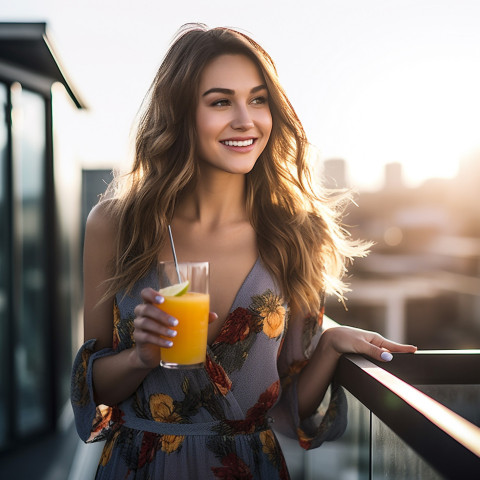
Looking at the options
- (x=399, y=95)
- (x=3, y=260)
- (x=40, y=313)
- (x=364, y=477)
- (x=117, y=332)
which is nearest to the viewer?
(x=364, y=477)

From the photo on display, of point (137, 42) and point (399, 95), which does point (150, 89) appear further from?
point (399, 95)

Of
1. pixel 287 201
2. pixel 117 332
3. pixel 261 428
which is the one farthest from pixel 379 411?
pixel 287 201

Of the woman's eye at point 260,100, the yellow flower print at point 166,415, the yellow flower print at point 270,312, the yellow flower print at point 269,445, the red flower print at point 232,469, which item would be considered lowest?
the red flower print at point 232,469

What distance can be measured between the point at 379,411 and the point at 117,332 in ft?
2.58

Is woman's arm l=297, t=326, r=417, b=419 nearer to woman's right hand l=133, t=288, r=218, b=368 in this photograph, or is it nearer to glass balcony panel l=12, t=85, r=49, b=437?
woman's right hand l=133, t=288, r=218, b=368

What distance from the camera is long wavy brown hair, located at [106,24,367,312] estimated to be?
1682 mm

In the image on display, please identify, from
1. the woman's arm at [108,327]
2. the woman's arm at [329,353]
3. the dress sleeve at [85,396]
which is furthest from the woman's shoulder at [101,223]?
the woman's arm at [329,353]

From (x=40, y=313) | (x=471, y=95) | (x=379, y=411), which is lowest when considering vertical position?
(x=40, y=313)

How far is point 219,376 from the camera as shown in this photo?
4.99 ft

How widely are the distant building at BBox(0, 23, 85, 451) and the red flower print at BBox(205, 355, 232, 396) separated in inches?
124

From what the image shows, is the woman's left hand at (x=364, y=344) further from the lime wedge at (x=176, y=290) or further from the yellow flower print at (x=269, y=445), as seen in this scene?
the lime wedge at (x=176, y=290)

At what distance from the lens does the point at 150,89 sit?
1.86m

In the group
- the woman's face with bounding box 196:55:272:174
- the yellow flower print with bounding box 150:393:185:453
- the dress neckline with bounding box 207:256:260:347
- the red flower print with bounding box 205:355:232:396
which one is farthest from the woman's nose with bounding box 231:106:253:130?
the yellow flower print with bounding box 150:393:185:453

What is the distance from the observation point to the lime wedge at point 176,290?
1.26 meters
